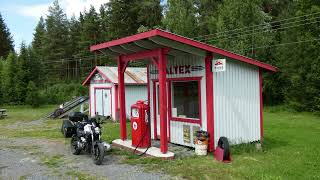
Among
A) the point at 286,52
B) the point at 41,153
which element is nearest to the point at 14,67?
the point at 286,52

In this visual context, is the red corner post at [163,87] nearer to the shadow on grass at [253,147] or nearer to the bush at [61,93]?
the shadow on grass at [253,147]

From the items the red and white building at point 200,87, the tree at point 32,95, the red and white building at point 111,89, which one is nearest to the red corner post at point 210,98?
the red and white building at point 200,87

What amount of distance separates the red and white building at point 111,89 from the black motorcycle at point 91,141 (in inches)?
403

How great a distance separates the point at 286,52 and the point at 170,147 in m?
17.3

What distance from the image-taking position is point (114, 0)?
46.5 metres

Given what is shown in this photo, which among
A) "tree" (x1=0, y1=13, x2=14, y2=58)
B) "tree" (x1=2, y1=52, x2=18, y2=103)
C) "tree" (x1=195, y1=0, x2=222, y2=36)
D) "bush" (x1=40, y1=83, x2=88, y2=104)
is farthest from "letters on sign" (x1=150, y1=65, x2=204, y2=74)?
"tree" (x1=0, y1=13, x2=14, y2=58)

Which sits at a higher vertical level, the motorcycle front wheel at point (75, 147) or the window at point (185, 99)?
the window at point (185, 99)

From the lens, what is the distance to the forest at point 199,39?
24.9m

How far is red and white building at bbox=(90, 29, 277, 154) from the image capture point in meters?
10.1

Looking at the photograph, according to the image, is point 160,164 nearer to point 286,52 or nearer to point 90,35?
point 286,52

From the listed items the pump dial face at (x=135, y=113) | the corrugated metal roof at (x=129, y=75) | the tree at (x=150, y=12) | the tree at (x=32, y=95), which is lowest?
the pump dial face at (x=135, y=113)

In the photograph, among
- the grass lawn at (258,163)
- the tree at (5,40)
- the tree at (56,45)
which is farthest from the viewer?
the tree at (5,40)

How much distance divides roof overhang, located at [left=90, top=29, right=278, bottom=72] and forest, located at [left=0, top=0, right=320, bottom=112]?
14.3m

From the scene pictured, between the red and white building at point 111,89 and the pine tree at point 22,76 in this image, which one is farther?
the pine tree at point 22,76
